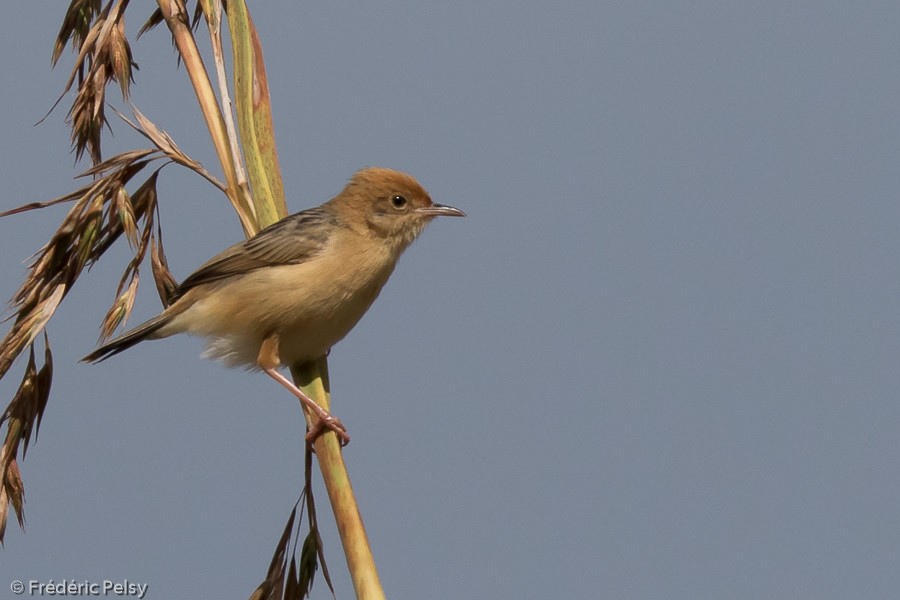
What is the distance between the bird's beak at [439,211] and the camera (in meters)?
5.22

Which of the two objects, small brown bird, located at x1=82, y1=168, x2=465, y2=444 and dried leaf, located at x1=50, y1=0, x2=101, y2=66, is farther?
small brown bird, located at x1=82, y1=168, x2=465, y2=444

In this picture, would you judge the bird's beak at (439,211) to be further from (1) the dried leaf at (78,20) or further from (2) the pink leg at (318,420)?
(1) the dried leaf at (78,20)

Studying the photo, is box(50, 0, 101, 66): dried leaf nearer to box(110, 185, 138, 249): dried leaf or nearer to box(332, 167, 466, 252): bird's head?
box(110, 185, 138, 249): dried leaf

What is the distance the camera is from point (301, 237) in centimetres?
477

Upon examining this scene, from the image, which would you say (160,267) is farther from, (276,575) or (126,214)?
(276,575)

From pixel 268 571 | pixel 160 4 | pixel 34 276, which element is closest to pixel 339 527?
pixel 268 571

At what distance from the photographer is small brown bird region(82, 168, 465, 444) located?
4.62 meters

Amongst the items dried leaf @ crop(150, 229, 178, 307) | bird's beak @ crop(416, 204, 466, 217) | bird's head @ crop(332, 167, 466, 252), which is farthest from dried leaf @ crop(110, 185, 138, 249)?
bird's beak @ crop(416, 204, 466, 217)

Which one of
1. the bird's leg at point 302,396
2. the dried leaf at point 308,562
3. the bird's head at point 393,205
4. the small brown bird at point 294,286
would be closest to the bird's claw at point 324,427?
the bird's leg at point 302,396

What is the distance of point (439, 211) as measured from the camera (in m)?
5.23

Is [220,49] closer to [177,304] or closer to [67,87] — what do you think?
[67,87]

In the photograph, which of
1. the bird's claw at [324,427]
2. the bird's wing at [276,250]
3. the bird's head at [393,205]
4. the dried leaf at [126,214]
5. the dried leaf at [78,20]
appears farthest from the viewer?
the bird's head at [393,205]

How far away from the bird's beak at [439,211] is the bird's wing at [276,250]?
17.4 inches

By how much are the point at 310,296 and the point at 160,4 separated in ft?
4.44
